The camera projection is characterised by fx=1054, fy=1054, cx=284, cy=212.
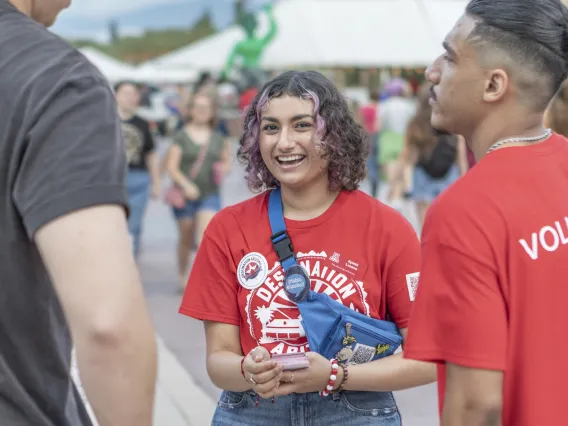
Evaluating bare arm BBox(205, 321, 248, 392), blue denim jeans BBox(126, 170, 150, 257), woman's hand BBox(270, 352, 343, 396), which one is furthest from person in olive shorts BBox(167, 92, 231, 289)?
woman's hand BBox(270, 352, 343, 396)

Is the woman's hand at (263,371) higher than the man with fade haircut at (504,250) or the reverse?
the reverse

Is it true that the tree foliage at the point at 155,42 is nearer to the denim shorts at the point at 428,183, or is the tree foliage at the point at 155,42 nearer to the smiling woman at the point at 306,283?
the denim shorts at the point at 428,183

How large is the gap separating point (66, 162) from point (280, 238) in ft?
4.96

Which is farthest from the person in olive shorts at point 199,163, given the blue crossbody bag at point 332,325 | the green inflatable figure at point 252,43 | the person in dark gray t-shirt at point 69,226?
the green inflatable figure at point 252,43

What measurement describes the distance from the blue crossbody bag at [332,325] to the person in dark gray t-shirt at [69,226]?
131 cm

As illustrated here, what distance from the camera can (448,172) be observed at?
963 centimetres

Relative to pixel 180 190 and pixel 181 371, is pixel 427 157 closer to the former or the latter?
pixel 180 190

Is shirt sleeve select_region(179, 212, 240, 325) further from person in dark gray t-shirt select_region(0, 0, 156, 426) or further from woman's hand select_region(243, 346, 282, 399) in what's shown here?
person in dark gray t-shirt select_region(0, 0, 156, 426)

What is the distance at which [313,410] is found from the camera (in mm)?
3035

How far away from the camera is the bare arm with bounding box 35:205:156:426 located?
5.25 ft

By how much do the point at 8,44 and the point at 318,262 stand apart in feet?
4.95

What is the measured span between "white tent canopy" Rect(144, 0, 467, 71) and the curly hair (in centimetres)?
2041

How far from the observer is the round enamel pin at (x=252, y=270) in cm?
305

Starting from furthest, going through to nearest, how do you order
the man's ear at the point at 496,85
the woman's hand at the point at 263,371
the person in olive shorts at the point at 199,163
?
the person in olive shorts at the point at 199,163
the woman's hand at the point at 263,371
the man's ear at the point at 496,85
